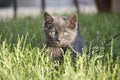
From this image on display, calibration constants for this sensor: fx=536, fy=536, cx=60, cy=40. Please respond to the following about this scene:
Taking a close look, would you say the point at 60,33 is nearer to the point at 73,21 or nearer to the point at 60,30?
the point at 60,30

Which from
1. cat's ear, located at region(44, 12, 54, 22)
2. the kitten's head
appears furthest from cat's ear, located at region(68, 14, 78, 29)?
cat's ear, located at region(44, 12, 54, 22)

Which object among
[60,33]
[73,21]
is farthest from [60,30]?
[73,21]

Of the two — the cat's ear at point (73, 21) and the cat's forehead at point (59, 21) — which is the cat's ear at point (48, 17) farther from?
the cat's ear at point (73, 21)

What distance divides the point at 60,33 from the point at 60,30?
36 millimetres

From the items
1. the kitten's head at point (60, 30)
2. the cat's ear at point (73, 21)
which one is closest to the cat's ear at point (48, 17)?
the kitten's head at point (60, 30)

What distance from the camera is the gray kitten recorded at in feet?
19.2

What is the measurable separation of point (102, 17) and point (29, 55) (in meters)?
5.40

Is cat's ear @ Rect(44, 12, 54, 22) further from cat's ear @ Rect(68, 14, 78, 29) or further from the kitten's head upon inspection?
cat's ear @ Rect(68, 14, 78, 29)

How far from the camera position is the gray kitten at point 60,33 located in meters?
5.85

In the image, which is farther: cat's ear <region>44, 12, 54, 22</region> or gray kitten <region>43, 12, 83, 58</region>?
cat's ear <region>44, 12, 54, 22</region>

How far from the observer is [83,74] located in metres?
5.18

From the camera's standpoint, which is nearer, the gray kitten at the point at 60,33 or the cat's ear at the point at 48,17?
the gray kitten at the point at 60,33

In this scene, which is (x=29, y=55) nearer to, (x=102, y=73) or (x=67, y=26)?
(x=67, y=26)

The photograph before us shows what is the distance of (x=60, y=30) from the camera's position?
5.85 metres
